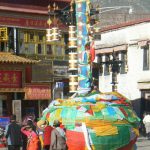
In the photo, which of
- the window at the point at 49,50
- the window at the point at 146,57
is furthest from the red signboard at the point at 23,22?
the window at the point at 146,57

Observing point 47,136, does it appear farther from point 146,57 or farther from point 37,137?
point 146,57

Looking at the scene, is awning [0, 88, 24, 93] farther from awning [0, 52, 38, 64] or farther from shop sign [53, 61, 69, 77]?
shop sign [53, 61, 69, 77]

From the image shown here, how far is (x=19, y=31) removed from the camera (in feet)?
101

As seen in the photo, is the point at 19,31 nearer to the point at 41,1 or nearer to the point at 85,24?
the point at 41,1

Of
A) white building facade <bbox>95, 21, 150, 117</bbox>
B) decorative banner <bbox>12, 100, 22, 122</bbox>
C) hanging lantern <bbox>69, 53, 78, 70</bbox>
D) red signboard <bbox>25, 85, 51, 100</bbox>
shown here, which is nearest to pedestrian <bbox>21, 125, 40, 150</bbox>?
hanging lantern <bbox>69, 53, 78, 70</bbox>

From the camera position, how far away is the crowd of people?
508 inches

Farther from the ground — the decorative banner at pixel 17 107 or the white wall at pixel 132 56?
the white wall at pixel 132 56

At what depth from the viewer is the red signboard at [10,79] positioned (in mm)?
29344

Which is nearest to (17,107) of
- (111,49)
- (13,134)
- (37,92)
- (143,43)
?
(37,92)

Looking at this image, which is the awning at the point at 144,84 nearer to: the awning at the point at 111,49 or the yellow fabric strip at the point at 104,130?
the awning at the point at 111,49

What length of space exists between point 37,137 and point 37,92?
17.1 meters

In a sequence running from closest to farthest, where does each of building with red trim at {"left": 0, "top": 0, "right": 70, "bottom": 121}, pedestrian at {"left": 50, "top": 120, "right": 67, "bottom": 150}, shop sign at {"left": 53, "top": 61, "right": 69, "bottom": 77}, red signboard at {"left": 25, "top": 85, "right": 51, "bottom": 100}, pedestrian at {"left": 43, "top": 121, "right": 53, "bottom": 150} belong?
pedestrian at {"left": 50, "top": 120, "right": 67, "bottom": 150} < pedestrian at {"left": 43, "top": 121, "right": 53, "bottom": 150} < building with red trim at {"left": 0, "top": 0, "right": 70, "bottom": 121} < red signboard at {"left": 25, "top": 85, "right": 51, "bottom": 100} < shop sign at {"left": 53, "top": 61, "right": 69, "bottom": 77}

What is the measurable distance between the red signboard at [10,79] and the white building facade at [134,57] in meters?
6.95

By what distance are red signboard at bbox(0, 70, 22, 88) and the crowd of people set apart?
12.6m
